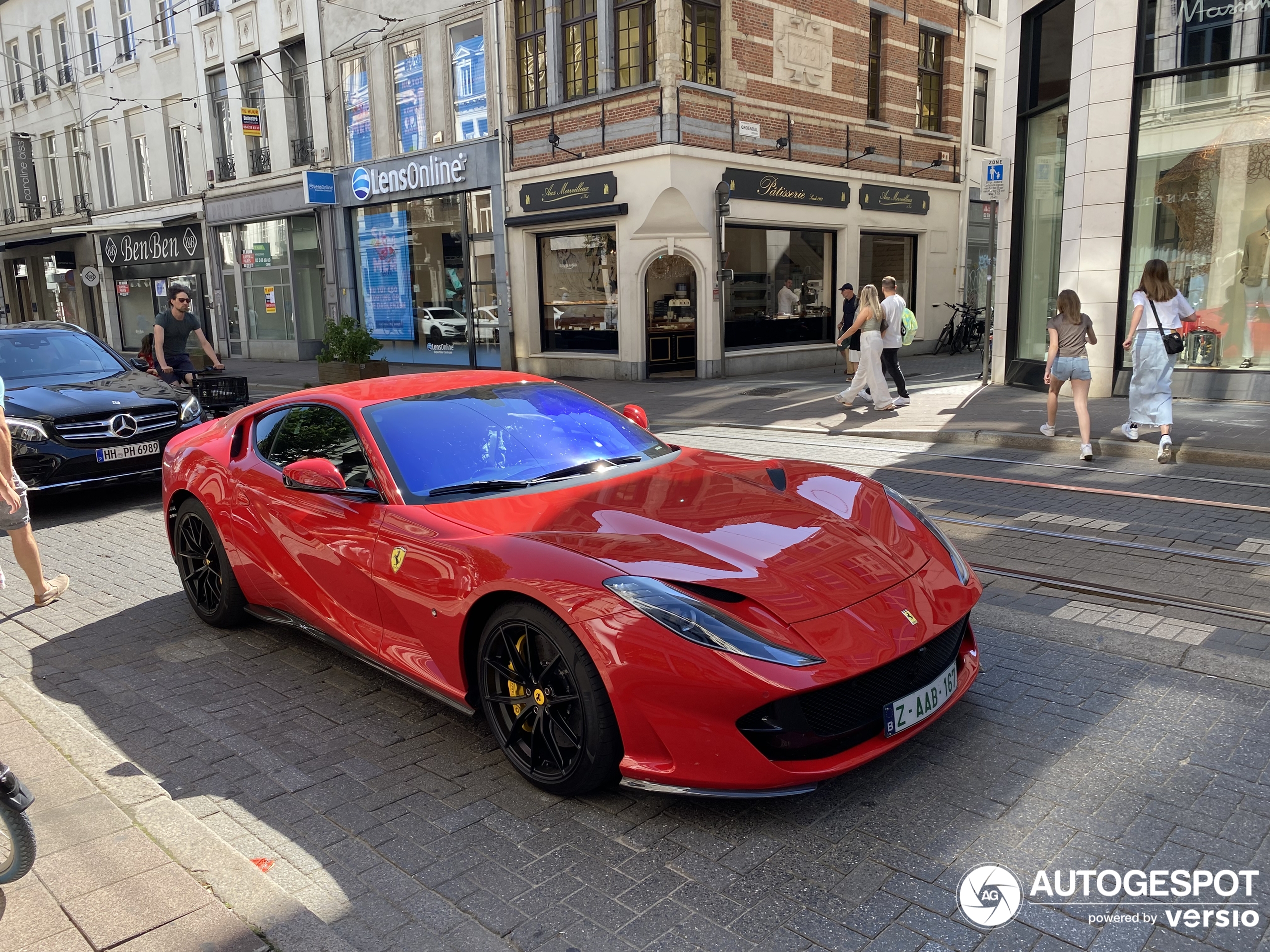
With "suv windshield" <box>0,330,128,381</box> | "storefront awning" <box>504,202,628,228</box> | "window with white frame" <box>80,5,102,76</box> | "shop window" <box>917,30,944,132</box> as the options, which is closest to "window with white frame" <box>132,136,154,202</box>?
"window with white frame" <box>80,5,102,76</box>

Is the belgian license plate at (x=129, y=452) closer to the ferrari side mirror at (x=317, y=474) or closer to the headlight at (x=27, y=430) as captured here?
the headlight at (x=27, y=430)

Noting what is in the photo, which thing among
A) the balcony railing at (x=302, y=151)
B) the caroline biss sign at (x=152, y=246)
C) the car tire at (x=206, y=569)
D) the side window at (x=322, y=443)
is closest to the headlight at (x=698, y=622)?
the side window at (x=322, y=443)

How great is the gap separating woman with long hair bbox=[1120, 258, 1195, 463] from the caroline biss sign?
1130 inches

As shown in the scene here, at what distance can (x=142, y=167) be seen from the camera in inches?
1266

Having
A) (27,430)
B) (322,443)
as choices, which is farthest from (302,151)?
(322,443)

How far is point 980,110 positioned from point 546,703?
27.9 meters

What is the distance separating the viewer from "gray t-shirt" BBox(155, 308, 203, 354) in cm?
1170

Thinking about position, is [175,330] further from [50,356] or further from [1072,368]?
[1072,368]

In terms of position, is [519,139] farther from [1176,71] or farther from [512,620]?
[512,620]

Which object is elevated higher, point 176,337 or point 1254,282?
point 1254,282

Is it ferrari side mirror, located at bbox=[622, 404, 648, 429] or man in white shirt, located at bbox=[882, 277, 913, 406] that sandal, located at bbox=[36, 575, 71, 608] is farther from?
man in white shirt, located at bbox=[882, 277, 913, 406]

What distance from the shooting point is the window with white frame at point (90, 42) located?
32750 mm

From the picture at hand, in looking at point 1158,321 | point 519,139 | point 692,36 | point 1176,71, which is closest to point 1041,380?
point 1176,71

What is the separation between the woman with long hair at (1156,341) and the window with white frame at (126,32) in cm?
3320
